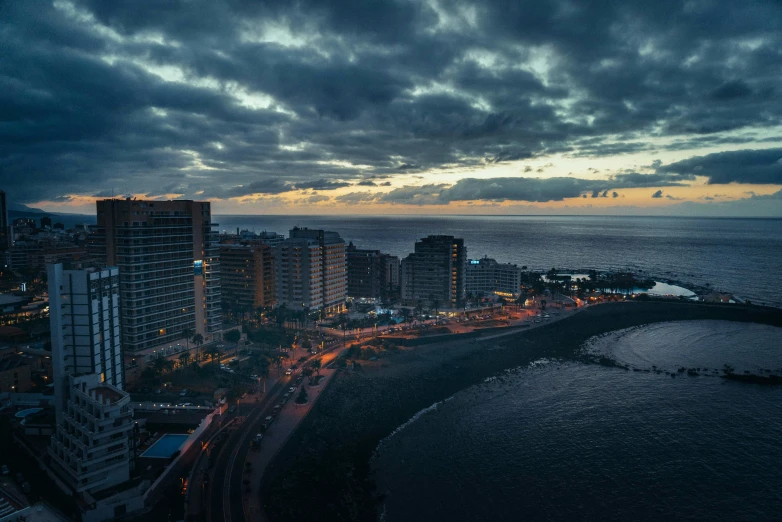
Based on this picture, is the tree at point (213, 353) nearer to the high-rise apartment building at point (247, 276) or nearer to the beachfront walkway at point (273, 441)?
the beachfront walkway at point (273, 441)

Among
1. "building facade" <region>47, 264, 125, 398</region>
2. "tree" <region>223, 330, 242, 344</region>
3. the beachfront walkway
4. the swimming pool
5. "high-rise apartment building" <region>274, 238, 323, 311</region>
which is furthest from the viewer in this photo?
"high-rise apartment building" <region>274, 238, 323, 311</region>

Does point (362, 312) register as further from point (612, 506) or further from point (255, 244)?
point (612, 506)

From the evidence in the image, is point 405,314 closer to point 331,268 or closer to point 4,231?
point 331,268

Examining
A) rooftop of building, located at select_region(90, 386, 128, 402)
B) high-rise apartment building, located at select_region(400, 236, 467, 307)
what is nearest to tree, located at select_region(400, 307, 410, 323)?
high-rise apartment building, located at select_region(400, 236, 467, 307)

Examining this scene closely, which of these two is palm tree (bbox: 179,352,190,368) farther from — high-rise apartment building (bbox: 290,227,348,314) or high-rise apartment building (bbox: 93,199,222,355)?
high-rise apartment building (bbox: 290,227,348,314)

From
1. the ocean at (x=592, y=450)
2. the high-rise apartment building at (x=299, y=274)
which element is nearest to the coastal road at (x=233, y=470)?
the ocean at (x=592, y=450)

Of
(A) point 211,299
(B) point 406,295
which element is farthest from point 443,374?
(B) point 406,295
